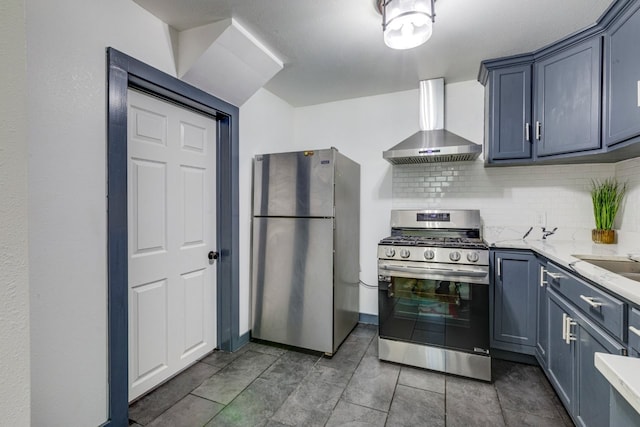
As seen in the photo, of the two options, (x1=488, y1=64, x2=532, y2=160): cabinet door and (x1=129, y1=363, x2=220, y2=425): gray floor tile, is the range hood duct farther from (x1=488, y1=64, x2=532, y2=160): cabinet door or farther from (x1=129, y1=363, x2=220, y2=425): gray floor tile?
(x1=129, y1=363, x2=220, y2=425): gray floor tile

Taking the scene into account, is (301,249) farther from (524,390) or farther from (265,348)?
(524,390)

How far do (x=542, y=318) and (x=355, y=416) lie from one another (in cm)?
148

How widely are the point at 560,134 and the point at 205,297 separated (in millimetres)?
3036

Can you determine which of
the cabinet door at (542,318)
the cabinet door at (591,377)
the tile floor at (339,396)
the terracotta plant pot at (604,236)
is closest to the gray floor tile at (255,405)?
the tile floor at (339,396)

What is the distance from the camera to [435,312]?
7.50ft

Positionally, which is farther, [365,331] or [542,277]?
[365,331]

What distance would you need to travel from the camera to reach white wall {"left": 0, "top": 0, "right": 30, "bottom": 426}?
1.91ft

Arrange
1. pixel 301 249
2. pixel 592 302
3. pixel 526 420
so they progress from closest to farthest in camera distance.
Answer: pixel 592 302 → pixel 526 420 → pixel 301 249

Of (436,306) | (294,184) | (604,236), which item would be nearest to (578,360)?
(436,306)

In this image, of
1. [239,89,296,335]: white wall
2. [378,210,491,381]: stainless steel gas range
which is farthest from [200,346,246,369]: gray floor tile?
[378,210,491,381]: stainless steel gas range

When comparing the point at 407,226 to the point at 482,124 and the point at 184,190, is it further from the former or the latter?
the point at 184,190

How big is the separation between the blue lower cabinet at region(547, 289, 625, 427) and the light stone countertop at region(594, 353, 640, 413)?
2.41 ft

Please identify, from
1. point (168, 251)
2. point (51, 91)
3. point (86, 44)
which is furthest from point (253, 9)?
point (168, 251)

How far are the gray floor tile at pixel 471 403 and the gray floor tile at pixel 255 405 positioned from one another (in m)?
1.03
